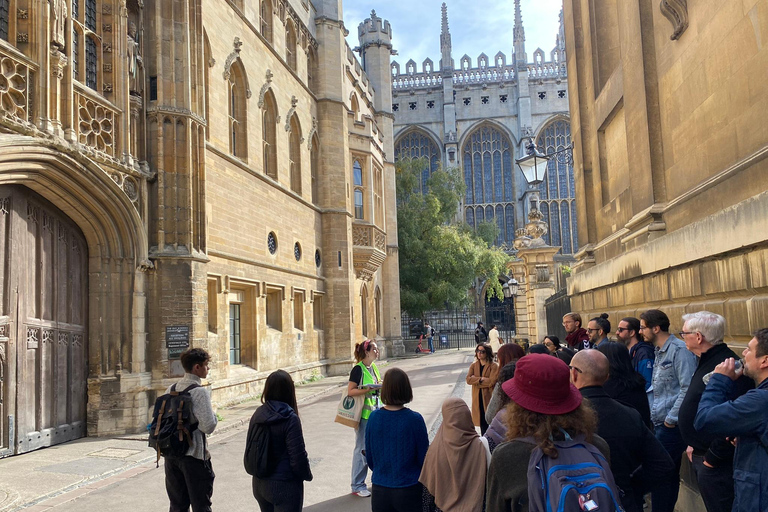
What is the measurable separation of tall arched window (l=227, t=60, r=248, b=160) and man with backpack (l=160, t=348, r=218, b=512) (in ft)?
40.4

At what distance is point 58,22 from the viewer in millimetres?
9430

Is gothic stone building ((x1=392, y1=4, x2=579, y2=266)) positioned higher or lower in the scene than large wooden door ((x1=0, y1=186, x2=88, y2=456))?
higher

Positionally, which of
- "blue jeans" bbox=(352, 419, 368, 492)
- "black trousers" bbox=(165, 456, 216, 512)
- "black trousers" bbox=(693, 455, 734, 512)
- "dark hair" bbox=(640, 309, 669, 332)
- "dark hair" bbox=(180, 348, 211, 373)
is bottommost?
"blue jeans" bbox=(352, 419, 368, 492)

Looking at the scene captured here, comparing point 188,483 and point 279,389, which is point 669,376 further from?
point 188,483

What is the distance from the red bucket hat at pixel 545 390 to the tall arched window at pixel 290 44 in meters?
19.8

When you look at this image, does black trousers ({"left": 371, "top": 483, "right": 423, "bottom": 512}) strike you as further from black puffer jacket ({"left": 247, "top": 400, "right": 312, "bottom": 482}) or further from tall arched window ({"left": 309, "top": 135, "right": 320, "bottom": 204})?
tall arched window ({"left": 309, "top": 135, "right": 320, "bottom": 204})

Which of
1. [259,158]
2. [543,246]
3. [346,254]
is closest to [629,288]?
[543,246]

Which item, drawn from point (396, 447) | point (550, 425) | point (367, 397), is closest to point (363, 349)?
point (367, 397)

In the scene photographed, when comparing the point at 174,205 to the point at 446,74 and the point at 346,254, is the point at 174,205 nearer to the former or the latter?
the point at 346,254

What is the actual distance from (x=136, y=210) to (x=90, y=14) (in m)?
3.47

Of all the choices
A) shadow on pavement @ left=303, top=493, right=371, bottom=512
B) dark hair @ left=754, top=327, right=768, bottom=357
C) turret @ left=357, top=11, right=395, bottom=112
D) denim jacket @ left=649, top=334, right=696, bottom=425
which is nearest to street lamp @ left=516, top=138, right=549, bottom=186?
shadow on pavement @ left=303, top=493, right=371, bottom=512

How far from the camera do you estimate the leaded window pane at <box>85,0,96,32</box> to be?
1075 centimetres

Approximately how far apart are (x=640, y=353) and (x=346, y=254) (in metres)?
18.2

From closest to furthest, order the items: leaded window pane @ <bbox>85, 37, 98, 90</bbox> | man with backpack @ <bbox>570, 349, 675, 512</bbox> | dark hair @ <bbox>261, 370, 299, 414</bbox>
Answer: man with backpack @ <bbox>570, 349, 675, 512</bbox>
dark hair @ <bbox>261, 370, 299, 414</bbox>
leaded window pane @ <bbox>85, 37, 98, 90</bbox>
